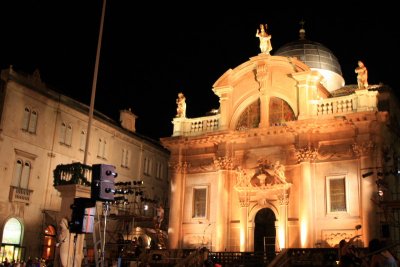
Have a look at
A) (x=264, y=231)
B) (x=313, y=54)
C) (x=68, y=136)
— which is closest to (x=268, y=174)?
(x=264, y=231)

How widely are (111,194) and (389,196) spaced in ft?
72.2

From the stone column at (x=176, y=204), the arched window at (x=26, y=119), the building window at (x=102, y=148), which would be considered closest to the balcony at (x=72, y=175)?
the stone column at (x=176, y=204)

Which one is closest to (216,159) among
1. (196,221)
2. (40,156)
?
(196,221)

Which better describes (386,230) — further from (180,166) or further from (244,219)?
(180,166)

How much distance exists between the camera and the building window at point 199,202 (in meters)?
34.2

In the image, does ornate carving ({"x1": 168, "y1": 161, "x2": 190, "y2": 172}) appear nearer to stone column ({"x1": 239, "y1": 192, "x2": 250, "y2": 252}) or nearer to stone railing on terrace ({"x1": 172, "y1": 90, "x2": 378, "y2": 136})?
stone railing on terrace ({"x1": 172, "y1": 90, "x2": 378, "y2": 136})

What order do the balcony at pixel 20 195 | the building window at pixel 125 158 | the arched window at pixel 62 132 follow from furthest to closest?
the building window at pixel 125 158 < the arched window at pixel 62 132 < the balcony at pixel 20 195

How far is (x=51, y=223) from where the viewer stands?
37.5m

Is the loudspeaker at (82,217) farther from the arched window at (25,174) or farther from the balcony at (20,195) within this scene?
the arched window at (25,174)

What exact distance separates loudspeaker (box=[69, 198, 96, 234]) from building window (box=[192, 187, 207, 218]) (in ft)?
65.6

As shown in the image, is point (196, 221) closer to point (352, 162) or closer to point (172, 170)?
point (172, 170)

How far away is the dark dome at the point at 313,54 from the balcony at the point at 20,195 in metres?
23.6

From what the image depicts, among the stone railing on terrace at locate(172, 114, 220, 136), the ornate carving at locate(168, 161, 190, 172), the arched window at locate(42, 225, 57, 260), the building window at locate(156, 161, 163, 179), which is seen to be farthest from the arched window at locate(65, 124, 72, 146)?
the building window at locate(156, 161, 163, 179)

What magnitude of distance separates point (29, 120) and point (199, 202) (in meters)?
14.8
